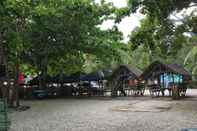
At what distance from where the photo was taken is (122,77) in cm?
3575

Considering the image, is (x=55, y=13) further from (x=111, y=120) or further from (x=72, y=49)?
(x=111, y=120)

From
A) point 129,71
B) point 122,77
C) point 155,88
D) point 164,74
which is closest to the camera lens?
point 155,88

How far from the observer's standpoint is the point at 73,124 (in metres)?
15.5

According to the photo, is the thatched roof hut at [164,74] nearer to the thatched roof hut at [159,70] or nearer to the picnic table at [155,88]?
the thatched roof hut at [159,70]

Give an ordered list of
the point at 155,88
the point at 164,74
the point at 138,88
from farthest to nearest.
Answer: the point at 138,88
the point at 164,74
the point at 155,88

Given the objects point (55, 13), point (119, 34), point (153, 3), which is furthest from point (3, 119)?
point (119, 34)

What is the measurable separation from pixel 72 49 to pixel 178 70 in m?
8.44

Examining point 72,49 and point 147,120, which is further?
point 72,49

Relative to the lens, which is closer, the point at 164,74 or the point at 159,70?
the point at 159,70

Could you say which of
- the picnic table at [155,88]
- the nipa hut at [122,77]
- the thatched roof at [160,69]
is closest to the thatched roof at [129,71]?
the nipa hut at [122,77]

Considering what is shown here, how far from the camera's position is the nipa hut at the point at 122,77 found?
34219 millimetres

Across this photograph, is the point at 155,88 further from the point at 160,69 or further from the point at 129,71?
the point at 129,71

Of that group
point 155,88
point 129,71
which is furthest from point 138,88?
point 155,88

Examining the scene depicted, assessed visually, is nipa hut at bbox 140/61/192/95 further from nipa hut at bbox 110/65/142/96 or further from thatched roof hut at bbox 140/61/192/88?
nipa hut at bbox 110/65/142/96
